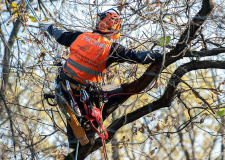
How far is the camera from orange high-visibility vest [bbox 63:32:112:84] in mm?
3971

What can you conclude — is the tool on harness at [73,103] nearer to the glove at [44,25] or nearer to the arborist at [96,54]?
the arborist at [96,54]

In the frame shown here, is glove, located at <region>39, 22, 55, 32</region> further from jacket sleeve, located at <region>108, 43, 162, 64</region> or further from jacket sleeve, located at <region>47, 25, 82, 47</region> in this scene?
jacket sleeve, located at <region>108, 43, 162, 64</region>

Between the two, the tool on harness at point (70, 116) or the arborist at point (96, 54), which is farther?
the tool on harness at point (70, 116)

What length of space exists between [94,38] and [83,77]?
0.55 meters

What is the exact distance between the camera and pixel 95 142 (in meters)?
4.64

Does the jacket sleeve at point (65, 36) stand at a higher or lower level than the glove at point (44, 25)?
lower

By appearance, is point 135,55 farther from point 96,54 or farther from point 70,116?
point 70,116

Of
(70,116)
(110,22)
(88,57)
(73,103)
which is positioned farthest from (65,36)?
(70,116)

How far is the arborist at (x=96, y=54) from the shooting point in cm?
382

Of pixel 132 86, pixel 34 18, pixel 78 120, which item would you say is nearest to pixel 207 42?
pixel 132 86

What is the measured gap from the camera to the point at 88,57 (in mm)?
4055

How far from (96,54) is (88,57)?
0.12m

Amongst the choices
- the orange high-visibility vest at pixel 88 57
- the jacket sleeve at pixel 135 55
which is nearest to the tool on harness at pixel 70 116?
the orange high-visibility vest at pixel 88 57

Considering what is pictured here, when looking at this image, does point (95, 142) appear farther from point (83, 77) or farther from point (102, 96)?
point (83, 77)
